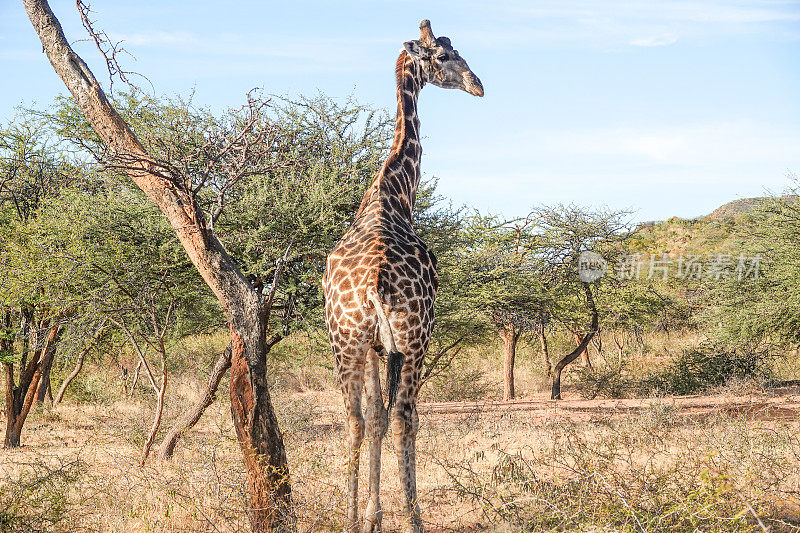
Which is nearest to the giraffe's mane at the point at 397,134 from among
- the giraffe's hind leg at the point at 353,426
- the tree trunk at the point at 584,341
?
the giraffe's hind leg at the point at 353,426

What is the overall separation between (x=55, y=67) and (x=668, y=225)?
5705 cm

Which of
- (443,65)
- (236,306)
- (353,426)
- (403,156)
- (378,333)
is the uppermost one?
(443,65)

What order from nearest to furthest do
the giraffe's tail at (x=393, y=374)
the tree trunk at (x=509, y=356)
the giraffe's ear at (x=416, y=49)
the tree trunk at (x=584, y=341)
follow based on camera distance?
the giraffe's tail at (x=393, y=374), the giraffe's ear at (x=416, y=49), the tree trunk at (x=509, y=356), the tree trunk at (x=584, y=341)

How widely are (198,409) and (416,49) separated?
547 centimetres

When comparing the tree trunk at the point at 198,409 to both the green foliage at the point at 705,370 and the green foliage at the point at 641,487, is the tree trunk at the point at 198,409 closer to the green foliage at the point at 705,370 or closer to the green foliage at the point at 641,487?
the green foliage at the point at 641,487

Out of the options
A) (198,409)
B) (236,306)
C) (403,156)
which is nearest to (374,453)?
(236,306)

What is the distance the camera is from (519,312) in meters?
17.4

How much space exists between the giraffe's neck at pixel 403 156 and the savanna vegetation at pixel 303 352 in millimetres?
1204

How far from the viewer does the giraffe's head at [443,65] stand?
8422 mm

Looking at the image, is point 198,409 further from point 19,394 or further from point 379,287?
point 379,287

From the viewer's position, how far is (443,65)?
8.48 meters

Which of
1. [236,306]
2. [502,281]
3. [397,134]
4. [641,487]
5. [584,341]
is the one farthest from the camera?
[584,341]

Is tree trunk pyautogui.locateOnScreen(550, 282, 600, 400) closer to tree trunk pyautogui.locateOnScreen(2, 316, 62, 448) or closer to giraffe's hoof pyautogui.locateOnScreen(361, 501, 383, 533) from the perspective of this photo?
tree trunk pyautogui.locateOnScreen(2, 316, 62, 448)

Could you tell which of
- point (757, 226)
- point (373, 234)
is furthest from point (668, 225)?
point (373, 234)
